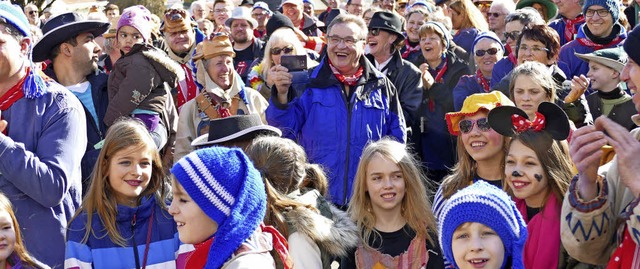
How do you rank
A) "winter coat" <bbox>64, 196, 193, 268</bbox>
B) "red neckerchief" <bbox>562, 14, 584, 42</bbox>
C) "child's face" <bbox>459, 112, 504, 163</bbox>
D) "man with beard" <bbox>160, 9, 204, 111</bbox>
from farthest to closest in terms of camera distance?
"red neckerchief" <bbox>562, 14, 584, 42</bbox> → "man with beard" <bbox>160, 9, 204, 111</bbox> → "child's face" <bbox>459, 112, 504, 163</bbox> → "winter coat" <bbox>64, 196, 193, 268</bbox>

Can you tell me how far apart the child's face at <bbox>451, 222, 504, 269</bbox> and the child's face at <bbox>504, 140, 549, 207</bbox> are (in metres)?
0.74

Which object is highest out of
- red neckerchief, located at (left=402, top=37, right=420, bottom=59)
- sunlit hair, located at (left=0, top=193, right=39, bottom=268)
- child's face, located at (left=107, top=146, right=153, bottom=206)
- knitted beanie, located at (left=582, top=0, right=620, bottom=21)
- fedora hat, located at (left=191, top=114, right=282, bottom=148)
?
knitted beanie, located at (left=582, top=0, right=620, bottom=21)

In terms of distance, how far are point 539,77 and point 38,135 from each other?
10.5 feet

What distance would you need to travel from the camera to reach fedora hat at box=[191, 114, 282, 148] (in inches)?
215

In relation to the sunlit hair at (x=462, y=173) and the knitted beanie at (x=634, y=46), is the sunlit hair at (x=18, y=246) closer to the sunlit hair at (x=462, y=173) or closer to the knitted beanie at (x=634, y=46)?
the sunlit hair at (x=462, y=173)

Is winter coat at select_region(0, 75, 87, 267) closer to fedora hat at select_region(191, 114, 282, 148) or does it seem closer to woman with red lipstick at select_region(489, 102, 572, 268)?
fedora hat at select_region(191, 114, 282, 148)

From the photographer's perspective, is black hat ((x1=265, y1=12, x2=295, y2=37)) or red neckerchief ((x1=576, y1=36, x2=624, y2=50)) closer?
red neckerchief ((x1=576, y1=36, x2=624, y2=50))

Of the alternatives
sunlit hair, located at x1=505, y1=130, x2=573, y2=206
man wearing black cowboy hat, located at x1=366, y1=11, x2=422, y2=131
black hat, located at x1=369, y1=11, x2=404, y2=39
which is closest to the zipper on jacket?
sunlit hair, located at x1=505, y1=130, x2=573, y2=206

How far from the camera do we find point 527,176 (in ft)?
14.7

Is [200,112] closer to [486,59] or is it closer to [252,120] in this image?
[252,120]

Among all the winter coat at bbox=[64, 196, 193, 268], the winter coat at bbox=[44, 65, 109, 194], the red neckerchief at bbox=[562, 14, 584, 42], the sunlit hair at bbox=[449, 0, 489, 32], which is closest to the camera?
the winter coat at bbox=[64, 196, 193, 268]

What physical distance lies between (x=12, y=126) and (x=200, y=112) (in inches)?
93.0

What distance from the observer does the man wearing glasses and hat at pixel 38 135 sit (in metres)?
4.36

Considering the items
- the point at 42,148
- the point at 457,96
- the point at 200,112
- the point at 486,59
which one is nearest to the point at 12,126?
the point at 42,148
